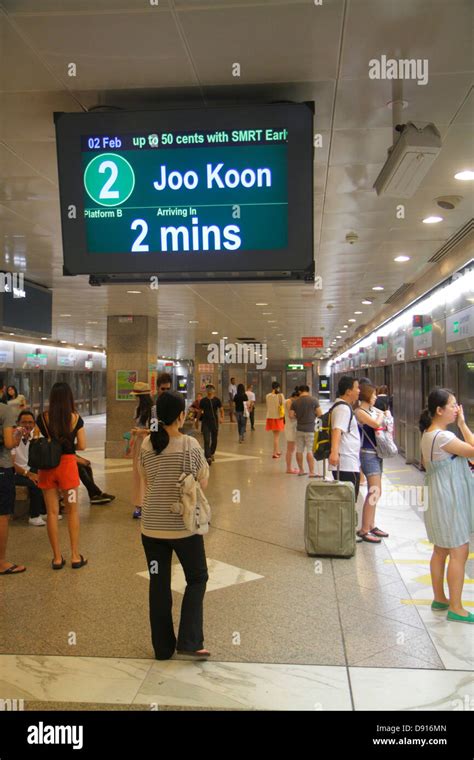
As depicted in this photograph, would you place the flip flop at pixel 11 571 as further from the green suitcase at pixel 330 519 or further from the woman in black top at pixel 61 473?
the green suitcase at pixel 330 519

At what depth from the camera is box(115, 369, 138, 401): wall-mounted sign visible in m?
14.0

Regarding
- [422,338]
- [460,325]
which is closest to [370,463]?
[460,325]

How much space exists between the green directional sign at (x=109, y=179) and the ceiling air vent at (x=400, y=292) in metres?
8.77

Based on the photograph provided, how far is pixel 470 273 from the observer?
8.32 metres

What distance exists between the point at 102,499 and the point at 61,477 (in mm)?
3251

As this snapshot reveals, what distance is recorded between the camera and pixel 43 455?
551cm

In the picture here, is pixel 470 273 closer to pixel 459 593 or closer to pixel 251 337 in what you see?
pixel 459 593

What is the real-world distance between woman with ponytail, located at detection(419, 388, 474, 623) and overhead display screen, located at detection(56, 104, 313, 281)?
1872mm

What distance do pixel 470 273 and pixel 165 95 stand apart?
5862 mm

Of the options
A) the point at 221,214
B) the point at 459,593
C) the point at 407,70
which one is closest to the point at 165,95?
the point at 221,214

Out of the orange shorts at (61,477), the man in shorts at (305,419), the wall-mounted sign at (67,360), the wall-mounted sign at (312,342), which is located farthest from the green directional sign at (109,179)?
the wall-mounted sign at (67,360)

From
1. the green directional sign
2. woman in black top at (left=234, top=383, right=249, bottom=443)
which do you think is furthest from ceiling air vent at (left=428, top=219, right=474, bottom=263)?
woman in black top at (left=234, top=383, right=249, bottom=443)

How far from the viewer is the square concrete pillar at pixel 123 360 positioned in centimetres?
1394

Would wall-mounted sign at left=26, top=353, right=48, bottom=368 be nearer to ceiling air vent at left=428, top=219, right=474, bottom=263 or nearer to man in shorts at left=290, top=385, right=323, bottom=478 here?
man in shorts at left=290, top=385, right=323, bottom=478
